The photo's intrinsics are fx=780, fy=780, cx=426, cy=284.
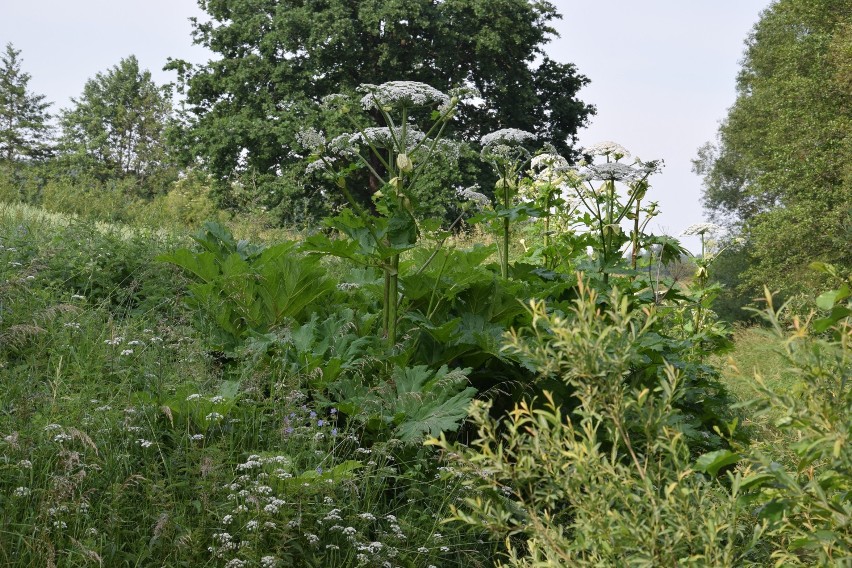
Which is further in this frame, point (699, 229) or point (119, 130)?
point (119, 130)

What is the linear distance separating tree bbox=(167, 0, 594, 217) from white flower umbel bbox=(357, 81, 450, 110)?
1933 cm

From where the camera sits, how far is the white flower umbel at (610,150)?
484cm

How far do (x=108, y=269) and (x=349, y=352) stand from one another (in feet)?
9.70

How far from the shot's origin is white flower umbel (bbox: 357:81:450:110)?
3941 mm

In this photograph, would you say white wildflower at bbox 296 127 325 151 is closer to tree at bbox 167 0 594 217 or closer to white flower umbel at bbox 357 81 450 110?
white flower umbel at bbox 357 81 450 110

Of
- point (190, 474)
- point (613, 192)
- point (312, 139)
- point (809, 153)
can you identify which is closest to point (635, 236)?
point (613, 192)

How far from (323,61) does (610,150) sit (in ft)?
69.3

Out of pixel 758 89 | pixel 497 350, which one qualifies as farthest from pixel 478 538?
pixel 758 89

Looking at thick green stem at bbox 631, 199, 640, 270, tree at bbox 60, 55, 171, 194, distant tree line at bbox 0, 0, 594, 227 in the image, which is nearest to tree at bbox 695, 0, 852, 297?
distant tree line at bbox 0, 0, 594, 227

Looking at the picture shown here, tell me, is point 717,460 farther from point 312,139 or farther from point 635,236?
point 635,236

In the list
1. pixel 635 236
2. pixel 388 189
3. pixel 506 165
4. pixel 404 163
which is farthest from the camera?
pixel 635 236

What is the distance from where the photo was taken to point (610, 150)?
16.0ft

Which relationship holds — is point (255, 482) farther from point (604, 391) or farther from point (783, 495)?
point (783, 495)

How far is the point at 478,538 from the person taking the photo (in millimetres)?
3402
